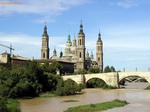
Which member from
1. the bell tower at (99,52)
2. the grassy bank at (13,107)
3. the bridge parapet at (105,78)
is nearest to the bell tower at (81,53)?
the bell tower at (99,52)

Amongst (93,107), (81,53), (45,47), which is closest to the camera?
(93,107)

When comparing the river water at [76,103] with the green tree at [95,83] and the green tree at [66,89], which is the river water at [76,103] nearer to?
the green tree at [66,89]

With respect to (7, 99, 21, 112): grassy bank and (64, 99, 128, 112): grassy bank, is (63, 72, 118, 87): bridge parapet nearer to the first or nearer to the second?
(64, 99, 128, 112): grassy bank

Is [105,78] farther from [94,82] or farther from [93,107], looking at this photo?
[93,107]

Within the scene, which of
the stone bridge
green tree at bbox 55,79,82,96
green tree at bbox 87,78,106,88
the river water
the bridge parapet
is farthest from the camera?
green tree at bbox 87,78,106,88

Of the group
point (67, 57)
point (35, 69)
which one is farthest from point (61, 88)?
point (67, 57)

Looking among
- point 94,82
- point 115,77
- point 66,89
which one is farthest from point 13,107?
point 94,82

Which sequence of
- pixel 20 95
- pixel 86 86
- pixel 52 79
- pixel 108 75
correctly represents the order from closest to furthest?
pixel 20 95, pixel 52 79, pixel 108 75, pixel 86 86

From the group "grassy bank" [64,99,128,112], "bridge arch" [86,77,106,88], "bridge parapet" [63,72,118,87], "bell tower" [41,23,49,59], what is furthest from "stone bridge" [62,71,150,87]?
"bell tower" [41,23,49,59]

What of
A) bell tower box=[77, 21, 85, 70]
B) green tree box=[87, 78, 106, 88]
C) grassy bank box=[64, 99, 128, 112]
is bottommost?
grassy bank box=[64, 99, 128, 112]

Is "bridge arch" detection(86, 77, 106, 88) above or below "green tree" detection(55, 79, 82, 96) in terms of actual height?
above

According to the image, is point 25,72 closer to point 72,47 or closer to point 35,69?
point 35,69

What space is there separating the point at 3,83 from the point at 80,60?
71.2 m

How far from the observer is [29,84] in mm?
48969
